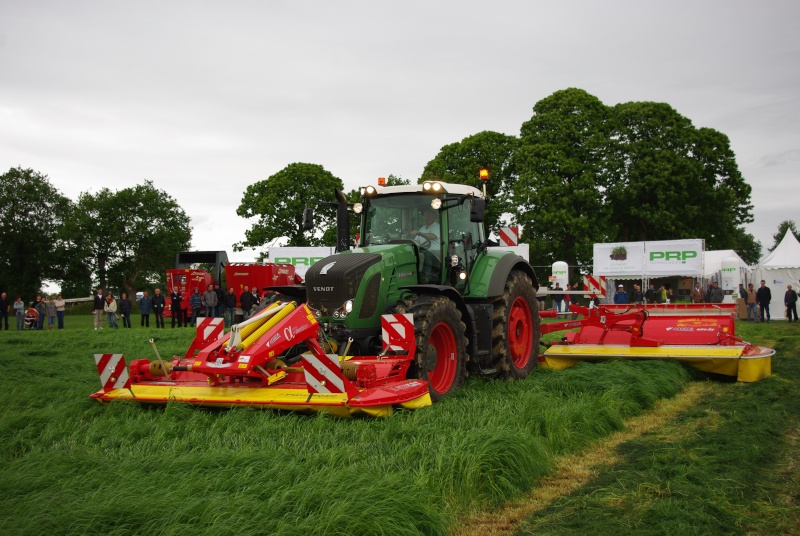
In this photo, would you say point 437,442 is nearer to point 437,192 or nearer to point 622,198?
point 437,192

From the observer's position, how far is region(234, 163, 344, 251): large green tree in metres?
42.4

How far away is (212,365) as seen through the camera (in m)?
6.50

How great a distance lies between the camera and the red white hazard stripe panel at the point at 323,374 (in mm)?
6141

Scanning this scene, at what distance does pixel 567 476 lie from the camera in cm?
505

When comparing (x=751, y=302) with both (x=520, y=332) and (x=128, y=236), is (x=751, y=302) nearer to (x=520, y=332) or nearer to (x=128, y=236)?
(x=520, y=332)

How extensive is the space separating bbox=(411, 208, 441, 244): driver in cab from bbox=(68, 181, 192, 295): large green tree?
52.0m

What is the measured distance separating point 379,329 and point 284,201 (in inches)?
1426

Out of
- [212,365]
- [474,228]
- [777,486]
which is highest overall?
[474,228]

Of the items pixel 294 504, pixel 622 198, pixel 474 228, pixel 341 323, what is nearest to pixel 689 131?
pixel 622 198

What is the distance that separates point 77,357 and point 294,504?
904 centimetres

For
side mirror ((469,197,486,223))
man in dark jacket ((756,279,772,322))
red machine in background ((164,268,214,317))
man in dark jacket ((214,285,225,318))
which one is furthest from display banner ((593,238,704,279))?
side mirror ((469,197,486,223))

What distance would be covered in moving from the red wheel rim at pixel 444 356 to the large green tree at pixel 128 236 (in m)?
52.8

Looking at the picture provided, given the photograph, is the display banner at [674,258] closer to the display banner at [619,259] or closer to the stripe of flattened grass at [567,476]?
the display banner at [619,259]

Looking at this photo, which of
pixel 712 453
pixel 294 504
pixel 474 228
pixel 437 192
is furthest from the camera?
pixel 474 228
